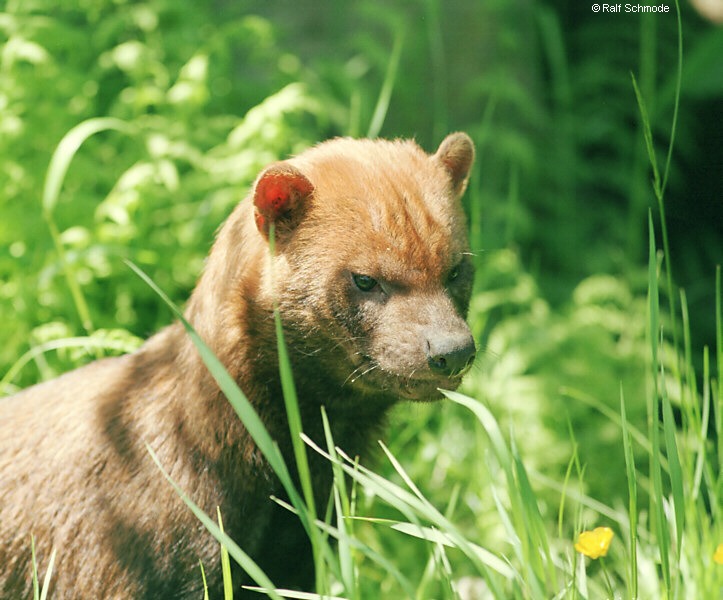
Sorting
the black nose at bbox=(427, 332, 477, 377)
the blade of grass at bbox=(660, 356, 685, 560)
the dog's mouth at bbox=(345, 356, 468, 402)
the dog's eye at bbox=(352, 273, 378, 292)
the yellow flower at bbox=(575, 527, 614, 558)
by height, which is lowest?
the yellow flower at bbox=(575, 527, 614, 558)

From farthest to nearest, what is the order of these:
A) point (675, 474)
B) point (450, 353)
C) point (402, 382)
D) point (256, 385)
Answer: point (256, 385), point (402, 382), point (450, 353), point (675, 474)

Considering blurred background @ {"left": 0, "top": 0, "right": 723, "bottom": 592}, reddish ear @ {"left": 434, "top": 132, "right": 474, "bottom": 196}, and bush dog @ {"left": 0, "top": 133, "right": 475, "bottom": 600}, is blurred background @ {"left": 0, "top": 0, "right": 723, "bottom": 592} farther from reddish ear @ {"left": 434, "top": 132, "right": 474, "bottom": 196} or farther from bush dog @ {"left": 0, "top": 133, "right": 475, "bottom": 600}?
bush dog @ {"left": 0, "top": 133, "right": 475, "bottom": 600}

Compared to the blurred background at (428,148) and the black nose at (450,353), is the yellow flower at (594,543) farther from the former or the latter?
the blurred background at (428,148)

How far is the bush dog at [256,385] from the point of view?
2752mm

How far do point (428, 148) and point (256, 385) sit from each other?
143 inches

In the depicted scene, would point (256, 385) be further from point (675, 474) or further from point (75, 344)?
point (675, 474)

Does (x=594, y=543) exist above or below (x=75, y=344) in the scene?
below

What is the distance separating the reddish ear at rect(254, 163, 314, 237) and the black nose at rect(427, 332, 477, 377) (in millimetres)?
617

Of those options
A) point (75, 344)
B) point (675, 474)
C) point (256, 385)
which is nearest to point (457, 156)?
point (256, 385)

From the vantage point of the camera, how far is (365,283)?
9.16 ft

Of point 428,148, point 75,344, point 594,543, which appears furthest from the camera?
point 428,148

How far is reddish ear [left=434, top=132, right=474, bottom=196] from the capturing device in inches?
127

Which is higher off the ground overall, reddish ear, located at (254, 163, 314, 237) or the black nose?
reddish ear, located at (254, 163, 314, 237)

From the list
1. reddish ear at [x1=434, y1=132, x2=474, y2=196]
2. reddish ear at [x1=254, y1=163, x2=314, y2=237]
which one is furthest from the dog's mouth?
reddish ear at [x1=434, y1=132, x2=474, y2=196]
